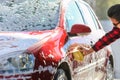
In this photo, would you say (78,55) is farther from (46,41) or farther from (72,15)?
(72,15)

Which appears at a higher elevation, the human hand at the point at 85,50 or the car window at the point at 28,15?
the car window at the point at 28,15

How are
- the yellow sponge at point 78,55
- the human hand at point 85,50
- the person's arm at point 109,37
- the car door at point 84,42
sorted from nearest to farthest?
the person's arm at point 109,37, the yellow sponge at point 78,55, the car door at point 84,42, the human hand at point 85,50

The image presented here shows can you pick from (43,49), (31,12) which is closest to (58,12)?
(31,12)

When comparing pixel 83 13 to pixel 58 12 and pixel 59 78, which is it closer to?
pixel 58 12

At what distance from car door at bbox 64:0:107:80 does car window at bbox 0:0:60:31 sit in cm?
25

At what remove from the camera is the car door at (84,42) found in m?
7.45

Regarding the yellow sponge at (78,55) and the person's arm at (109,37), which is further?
the yellow sponge at (78,55)

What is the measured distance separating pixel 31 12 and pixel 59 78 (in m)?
1.55

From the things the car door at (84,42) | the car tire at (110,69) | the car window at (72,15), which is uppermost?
the car window at (72,15)

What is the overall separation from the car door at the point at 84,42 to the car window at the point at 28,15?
251mm

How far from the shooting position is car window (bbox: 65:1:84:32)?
25.9 feet

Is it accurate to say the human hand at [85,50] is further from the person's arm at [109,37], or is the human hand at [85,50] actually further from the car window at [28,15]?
the car window at [28,15]

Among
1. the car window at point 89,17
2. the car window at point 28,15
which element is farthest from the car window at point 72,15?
the car window at point 89,17

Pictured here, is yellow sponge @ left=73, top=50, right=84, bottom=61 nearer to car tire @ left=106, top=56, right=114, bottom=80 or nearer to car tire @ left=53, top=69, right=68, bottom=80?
car tire @ left=53, top=69, right=68, bottom=80
